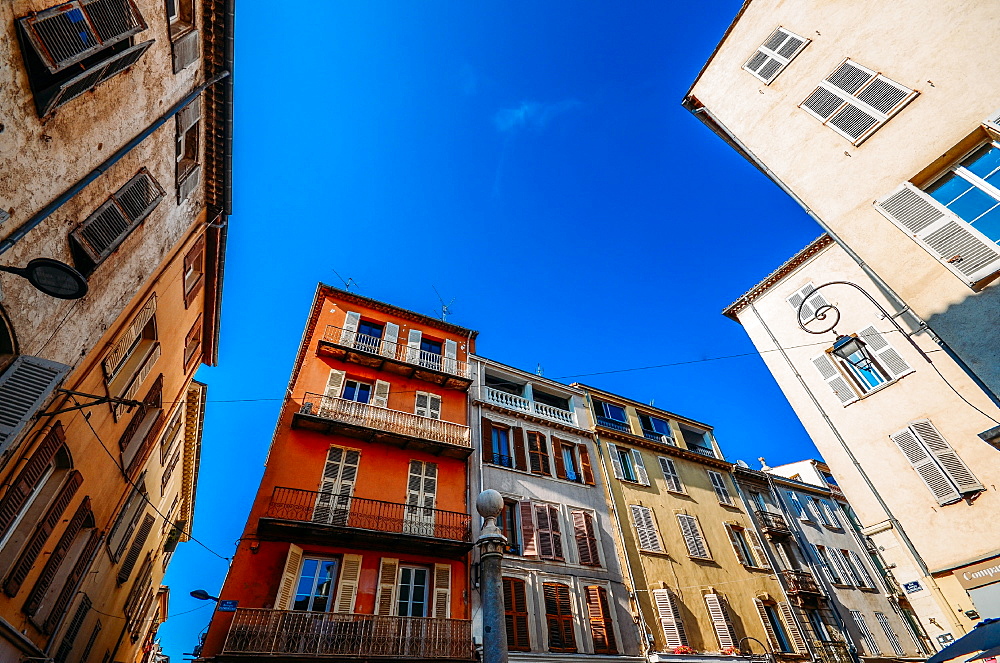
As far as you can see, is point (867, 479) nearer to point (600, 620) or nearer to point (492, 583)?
point (600, 620)

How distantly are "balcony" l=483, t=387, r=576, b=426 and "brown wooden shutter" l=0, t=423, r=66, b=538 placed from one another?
43.2 ft

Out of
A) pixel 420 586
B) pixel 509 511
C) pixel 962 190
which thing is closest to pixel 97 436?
pixel 420 586

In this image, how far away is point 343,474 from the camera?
14023mm

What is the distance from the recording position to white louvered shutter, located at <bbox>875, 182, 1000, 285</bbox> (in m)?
Answer: 6.99

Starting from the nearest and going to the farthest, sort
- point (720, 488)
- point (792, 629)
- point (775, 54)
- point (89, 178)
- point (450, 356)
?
1. point (89, 178)
2. point (775, 54)
3. point (792, 629)
4. point (450, 356)
5. point (720, 488)

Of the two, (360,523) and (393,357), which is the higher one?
(393,357)

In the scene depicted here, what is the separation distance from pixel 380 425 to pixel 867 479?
15.0 metres

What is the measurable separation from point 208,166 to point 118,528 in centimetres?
1137

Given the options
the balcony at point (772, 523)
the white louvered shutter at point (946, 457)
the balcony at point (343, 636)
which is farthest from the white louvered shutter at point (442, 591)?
the balcony at point (772, 523)

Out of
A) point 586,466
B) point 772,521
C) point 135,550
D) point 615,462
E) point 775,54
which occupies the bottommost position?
point 135,550

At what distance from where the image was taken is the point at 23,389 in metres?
6.04

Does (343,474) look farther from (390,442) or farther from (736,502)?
(736,502)

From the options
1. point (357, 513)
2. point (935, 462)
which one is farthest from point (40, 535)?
point (935, 462)

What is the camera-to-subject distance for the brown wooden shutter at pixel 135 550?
54.1 ft
